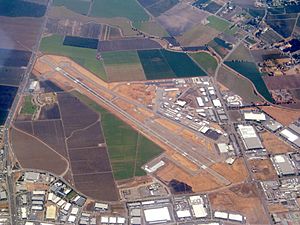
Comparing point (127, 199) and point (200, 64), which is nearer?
point (127, 199)

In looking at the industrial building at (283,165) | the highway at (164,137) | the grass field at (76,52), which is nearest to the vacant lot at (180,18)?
the grass field at (76,52)

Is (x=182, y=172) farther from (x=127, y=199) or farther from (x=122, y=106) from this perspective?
(x=122, y=106)

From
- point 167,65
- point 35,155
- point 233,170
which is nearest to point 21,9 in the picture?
point 167,65

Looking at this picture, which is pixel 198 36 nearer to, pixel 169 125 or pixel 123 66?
pixel 123 66

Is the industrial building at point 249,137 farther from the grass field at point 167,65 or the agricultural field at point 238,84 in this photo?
the grass field at point 167,65

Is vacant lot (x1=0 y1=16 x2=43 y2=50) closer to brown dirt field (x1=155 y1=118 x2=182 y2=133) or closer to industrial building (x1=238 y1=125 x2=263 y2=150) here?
brown dirt field (x1=155 y1=118 x2=182 y2=133)

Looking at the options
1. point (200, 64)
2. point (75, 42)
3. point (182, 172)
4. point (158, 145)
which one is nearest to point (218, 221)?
point (182, 172)
